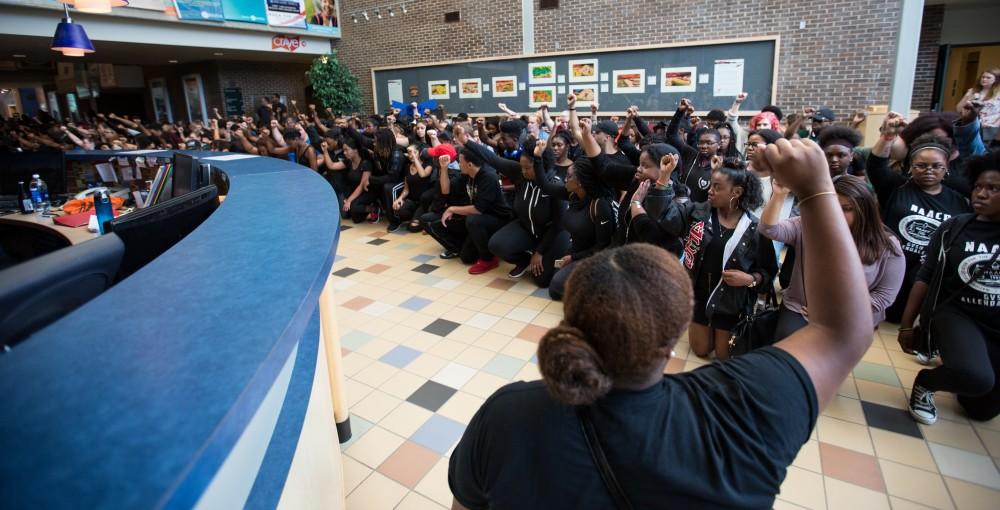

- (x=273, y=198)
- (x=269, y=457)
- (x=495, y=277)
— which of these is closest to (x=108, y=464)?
(x=269, y=457)

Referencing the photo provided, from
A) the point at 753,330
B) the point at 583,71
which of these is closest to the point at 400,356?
the point at 753,330

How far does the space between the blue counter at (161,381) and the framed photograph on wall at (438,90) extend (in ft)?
34.0

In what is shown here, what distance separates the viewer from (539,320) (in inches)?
146

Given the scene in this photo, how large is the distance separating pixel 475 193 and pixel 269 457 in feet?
13.1

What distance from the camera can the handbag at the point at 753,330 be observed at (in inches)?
106

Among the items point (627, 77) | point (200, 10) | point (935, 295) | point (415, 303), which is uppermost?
point (200, 10)

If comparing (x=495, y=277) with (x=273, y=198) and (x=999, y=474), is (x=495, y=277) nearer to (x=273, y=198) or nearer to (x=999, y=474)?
(x=273, y=198)

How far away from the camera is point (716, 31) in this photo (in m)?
8.14

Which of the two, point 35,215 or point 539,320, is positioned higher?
point 35,215

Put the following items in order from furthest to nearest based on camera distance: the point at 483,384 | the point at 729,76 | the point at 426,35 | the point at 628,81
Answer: the point at 426,35 < the point at 628,81 < the point at 729,76 < the point at 483,384

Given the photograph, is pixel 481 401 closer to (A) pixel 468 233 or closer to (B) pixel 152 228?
(B) pixel 152 228

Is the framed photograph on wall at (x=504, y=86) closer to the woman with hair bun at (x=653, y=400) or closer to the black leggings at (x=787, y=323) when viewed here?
the black leggings at (x=787, y=323)

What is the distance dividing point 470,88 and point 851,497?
987 centimetres

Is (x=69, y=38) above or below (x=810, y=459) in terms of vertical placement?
above
